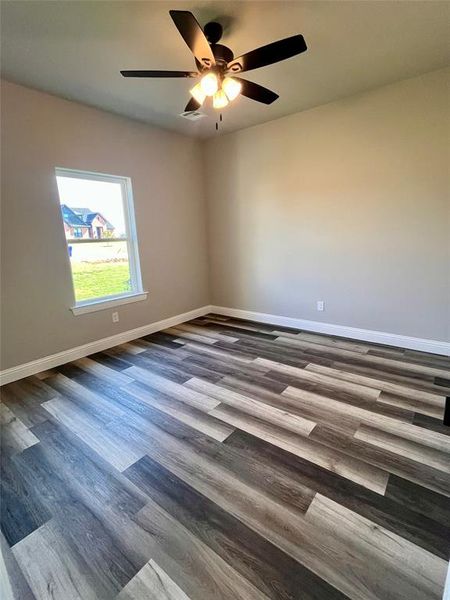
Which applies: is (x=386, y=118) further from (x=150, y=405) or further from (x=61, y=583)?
(x=61, y=583)

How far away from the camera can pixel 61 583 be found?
43.8 inches

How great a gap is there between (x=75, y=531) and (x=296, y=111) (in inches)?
165

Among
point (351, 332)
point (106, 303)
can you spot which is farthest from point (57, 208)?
point (351, 332)

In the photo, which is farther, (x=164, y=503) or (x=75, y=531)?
(x=164, y=503)

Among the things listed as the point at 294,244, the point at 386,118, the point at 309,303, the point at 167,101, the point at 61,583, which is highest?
the point at 167,101

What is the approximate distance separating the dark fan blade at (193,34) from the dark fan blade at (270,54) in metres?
0.17

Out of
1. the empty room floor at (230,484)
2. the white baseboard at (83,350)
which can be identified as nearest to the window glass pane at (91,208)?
the white baseboard at (83,350)

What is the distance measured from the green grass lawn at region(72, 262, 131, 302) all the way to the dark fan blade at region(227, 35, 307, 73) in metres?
2.48

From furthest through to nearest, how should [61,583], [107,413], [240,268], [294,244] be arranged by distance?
[240,268], [294,244], [107,413], [61,583]

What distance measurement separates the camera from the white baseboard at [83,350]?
9.06 ft

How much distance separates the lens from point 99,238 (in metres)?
3.39

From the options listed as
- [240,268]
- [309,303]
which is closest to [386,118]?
[309,303]

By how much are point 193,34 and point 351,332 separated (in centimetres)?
321

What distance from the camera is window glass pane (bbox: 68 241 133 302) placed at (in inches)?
127
